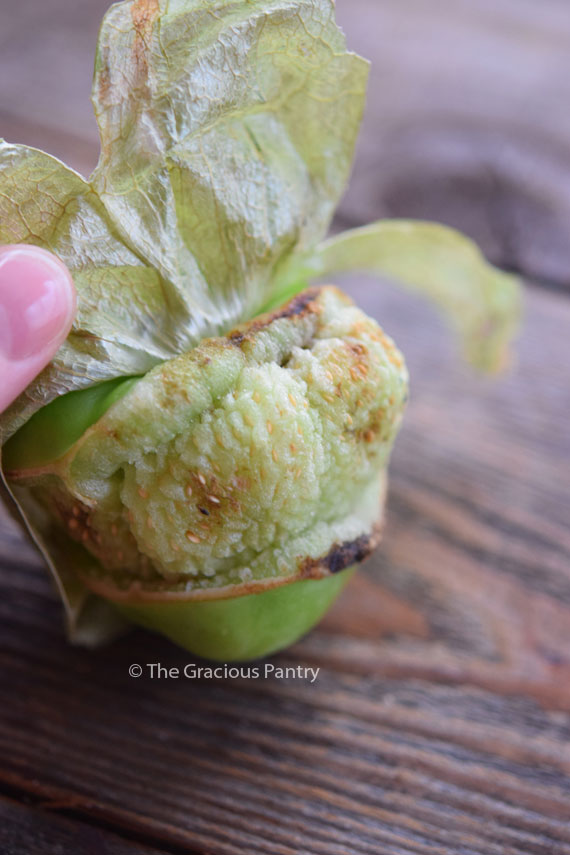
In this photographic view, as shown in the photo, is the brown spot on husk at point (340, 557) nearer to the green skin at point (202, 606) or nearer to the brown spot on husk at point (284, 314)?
the green skin at point (202, 606)

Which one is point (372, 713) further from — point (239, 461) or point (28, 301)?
point (28, 301)

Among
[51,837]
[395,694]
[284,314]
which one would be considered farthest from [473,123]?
[51,837]

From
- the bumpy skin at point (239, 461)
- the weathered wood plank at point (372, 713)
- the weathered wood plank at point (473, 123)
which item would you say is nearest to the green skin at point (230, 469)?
the bumpy skin at point (239, 461)

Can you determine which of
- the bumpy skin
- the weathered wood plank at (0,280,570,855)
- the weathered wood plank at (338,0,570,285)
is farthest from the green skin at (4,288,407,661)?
the weathered wood plank at (338,0,570,285)

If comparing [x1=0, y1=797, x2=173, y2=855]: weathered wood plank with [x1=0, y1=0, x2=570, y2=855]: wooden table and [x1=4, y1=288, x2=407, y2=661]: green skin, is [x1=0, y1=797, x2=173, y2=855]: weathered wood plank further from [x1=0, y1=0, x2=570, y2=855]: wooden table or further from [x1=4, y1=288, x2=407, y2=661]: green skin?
[x1=4, y1=288, x2=407, y2=661]: green skin

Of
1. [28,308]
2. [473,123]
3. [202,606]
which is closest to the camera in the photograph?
[28,308]

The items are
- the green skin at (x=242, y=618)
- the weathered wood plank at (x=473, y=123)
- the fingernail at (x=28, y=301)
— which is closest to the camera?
the fingernail at (x=28, y=301)
